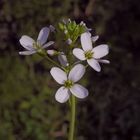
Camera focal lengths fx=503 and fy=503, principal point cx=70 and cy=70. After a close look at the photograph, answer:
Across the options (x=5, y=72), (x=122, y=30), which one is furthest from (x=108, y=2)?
(x=5, y=72)

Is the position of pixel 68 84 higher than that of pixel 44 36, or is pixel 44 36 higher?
pixel 44 36

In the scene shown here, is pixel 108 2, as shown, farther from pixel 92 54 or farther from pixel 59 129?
pixel 92 54

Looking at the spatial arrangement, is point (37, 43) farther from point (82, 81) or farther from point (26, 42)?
point (82, 81)

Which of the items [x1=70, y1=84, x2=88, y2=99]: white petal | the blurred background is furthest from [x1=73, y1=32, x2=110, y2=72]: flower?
the blurred background

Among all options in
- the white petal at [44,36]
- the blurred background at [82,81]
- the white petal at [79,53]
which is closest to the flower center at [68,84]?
the white petal at [79,53]

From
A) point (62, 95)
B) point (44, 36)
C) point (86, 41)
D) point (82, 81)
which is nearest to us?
point (62, 95)

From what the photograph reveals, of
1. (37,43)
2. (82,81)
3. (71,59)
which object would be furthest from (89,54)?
(82,81)
